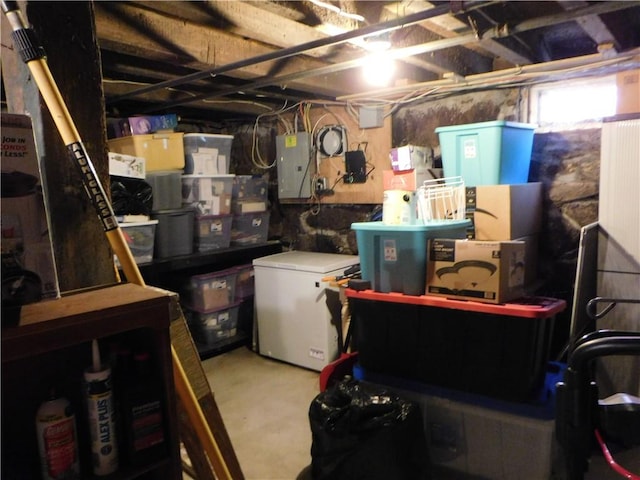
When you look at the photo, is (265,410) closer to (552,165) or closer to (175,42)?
(175,42)

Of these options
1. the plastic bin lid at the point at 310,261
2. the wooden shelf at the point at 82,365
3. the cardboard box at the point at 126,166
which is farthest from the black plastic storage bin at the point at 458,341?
the cardboard box at the point at 126,166

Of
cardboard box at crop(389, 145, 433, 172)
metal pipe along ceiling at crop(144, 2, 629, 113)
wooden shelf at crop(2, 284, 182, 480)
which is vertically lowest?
wooden shelf at crop(2, 284, 182, 480)

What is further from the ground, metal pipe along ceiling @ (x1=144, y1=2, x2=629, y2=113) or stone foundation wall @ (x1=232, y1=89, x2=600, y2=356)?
metal pipe along ceiling @ (x1=144, y1=2, x2=629, y2=113)

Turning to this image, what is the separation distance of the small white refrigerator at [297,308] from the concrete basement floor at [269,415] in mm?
135

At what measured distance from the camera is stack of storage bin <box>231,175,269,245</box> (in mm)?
3926

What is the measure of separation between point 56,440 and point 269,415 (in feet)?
6.57

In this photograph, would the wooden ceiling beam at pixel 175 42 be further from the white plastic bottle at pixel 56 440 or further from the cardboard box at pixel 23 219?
the white plastic bottle at pixel 56 440

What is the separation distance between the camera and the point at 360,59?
2375mm

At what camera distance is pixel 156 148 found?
11.3 ft

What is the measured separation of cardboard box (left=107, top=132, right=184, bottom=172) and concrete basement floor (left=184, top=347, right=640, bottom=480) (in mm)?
1545

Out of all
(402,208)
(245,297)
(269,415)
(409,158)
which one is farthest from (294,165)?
(269,415)

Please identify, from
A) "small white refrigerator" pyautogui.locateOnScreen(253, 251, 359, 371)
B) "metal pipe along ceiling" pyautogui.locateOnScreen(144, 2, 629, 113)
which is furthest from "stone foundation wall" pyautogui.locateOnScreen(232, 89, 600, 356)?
"small white refrigerator" pyautogui.locateOnScreen(253, 251, 359, 371)

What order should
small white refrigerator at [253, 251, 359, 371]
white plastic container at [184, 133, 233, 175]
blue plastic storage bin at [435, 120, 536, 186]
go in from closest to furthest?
blue plastic storage bin at [435, 120, 536, 186], small white refrigerator at [253, 251, 359, 371], white plastic container at [184, 133, 233, 175]

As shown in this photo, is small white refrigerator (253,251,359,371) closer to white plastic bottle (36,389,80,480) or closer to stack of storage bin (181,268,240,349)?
stack of storage bin (181,268,240,349)
